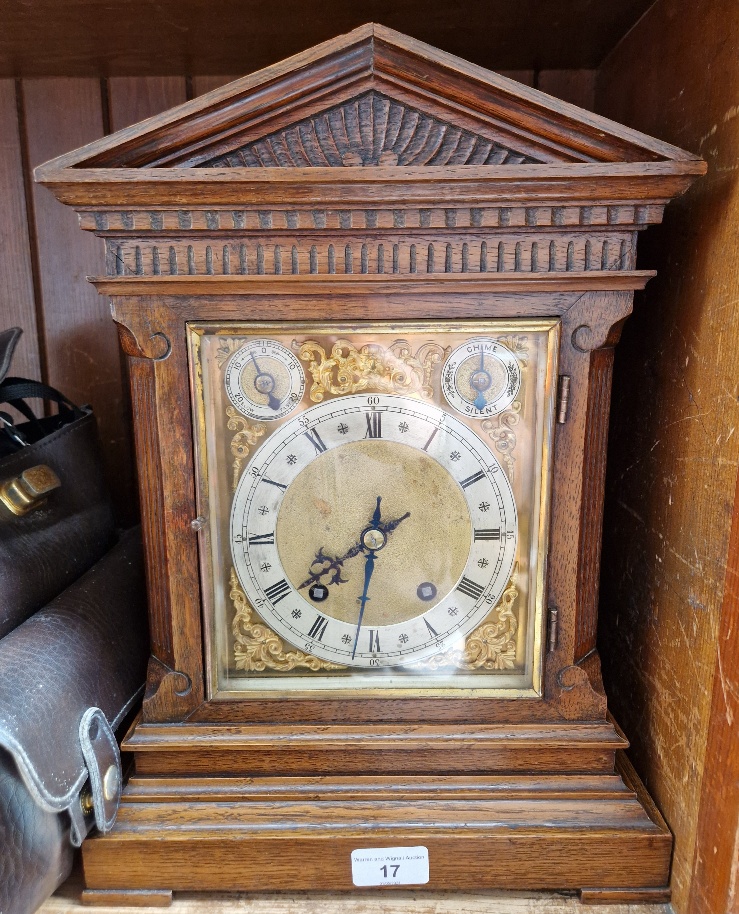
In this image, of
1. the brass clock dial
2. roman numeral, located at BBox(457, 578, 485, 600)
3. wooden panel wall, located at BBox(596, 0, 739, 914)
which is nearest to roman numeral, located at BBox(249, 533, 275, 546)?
the brass clock dial

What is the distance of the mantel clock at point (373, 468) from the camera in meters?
0.64

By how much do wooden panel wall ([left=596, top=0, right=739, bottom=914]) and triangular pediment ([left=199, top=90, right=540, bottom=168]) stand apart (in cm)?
23

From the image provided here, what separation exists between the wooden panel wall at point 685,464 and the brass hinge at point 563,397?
0.14m

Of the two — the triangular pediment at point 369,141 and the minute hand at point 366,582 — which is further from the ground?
the triangular pediment at point 369,141

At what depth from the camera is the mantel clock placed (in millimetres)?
645

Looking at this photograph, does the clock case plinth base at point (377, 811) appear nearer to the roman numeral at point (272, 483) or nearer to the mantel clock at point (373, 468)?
the mantel clock at point (373, 468)

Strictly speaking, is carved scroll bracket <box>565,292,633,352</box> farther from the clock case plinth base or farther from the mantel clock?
the clock case plinth base

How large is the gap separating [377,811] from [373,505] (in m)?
0.32

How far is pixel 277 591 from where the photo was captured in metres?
0.76

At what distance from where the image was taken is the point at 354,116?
66 cm

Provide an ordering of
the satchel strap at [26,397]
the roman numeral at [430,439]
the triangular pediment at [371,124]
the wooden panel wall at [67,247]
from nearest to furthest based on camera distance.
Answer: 1. the triangular pediment at [371,124]
2. the roman numeral at [430,439]
3. the satchel strap at [26,397]
4. the wooden panel wall at [67,247]

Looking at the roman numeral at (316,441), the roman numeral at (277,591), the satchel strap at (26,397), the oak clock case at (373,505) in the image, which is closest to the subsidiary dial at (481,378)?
the oak clock case at (373,505)

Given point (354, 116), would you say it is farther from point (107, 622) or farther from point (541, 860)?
point (541, 860)

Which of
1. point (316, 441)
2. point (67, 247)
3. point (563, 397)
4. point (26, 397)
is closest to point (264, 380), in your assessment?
point (316, 441)
